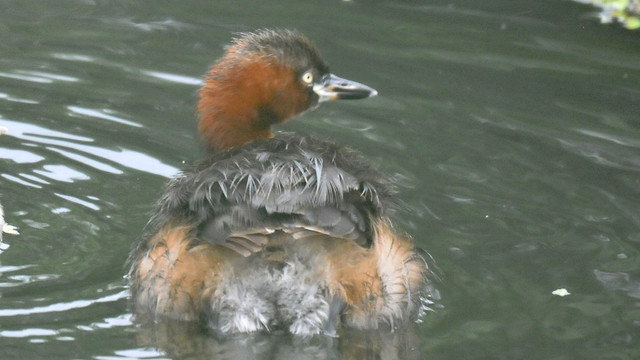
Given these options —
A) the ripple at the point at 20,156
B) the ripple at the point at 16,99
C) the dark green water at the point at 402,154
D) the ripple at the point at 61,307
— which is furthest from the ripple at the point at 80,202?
the ripple at the point at 16,99

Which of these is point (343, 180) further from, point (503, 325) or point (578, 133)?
point (578, 133)

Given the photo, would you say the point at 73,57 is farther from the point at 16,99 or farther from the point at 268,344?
the point at 268,344

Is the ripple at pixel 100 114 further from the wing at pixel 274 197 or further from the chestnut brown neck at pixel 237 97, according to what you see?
the wing at pixel 274 197

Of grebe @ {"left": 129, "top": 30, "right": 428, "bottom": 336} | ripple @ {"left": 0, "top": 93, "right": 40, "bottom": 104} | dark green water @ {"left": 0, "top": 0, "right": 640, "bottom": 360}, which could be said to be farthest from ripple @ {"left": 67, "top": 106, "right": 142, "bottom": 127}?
grebe @ {"left": 129, "top": 30, "right": 428, "bottom": 336}

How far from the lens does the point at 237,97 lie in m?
7.51

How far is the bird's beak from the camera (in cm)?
790

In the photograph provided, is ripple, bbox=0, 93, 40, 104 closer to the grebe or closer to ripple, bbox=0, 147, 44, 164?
ripple, bbox=0, 147, 44, 164

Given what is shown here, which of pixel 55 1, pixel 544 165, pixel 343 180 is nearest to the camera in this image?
pixel 343 180

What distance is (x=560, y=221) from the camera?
8.38m

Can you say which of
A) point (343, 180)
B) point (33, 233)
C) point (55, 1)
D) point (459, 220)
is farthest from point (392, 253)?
point (55, 1)

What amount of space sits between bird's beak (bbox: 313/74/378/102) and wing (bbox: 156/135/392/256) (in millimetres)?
903

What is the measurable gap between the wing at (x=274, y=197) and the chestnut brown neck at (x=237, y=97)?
0.49 metres

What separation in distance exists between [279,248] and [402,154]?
301 centimetres

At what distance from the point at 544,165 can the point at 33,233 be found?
133 inches
